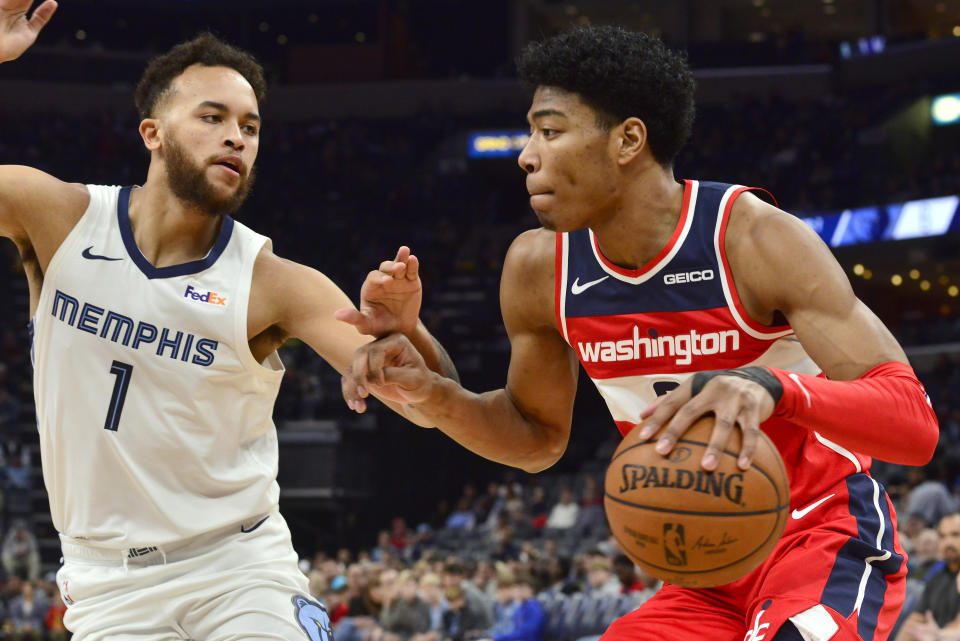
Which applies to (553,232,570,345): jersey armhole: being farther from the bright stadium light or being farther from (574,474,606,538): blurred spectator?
the bright stadium light

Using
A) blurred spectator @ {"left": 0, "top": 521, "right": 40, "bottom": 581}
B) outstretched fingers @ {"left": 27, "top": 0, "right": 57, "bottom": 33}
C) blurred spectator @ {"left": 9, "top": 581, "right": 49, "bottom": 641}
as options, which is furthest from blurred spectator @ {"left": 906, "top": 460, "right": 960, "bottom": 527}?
blurred spectator @ {"left": 0, "top": 521, "right": 40, "bottom": 581}

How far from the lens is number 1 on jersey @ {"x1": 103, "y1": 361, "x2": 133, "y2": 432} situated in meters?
3.54

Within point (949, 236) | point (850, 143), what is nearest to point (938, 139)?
point (850, 143)

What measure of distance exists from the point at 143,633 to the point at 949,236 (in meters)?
19.9

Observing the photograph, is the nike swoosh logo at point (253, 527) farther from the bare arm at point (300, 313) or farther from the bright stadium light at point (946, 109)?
the bright stadium light at point (946, 109)

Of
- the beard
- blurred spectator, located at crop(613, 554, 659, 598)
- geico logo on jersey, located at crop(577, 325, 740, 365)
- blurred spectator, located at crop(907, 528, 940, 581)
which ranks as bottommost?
blurred spectator, located at crop(613, 554, 659, 598)

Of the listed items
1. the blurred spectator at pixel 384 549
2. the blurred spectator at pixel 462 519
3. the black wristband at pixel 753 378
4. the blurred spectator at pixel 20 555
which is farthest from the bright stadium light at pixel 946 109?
the black wristband at pixel 753 378

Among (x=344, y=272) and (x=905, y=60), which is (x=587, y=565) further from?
(x=905, y=60)

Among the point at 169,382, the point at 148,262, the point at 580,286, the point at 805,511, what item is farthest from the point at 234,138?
the point at 805,511

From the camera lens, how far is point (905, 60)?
25.0 m

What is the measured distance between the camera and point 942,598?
7.69 metres

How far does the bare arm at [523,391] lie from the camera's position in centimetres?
374

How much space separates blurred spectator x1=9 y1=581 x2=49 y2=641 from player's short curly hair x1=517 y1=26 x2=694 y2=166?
12.2 m

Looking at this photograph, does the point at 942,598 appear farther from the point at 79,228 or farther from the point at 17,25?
the point at 17,25
